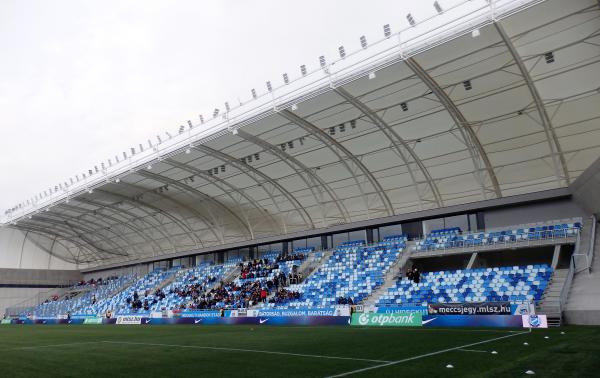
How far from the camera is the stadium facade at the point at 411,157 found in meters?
21.0

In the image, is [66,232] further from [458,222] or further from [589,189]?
[589,189]

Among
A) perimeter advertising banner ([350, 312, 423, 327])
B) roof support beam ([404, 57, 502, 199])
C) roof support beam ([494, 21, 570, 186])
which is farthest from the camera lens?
roof support beam ([404, 57, 502, 199])

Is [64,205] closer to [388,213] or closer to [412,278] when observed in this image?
[388,213]

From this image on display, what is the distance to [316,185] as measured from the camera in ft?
125

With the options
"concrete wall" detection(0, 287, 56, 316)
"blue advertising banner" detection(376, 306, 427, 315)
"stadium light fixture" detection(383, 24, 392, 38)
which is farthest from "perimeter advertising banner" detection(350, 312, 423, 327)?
"concrete wall" detection(0, 287, 56, 316)

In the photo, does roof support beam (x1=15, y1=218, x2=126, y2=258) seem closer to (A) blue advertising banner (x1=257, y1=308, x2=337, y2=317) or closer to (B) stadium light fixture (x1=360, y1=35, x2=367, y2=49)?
(A) blue advertising banner (x1=257, y1=308, x2=337, y2=317)

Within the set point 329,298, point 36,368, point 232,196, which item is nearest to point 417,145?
point 329,298

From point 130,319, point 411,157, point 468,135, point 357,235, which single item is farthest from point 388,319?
point 130,319

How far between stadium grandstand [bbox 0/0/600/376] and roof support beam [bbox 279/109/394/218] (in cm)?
14

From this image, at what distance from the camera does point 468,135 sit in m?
28.3

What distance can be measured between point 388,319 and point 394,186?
569 inches

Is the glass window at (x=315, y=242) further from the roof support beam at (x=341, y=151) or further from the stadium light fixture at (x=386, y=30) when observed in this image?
the stadium light fixture at (x=386, y=30)

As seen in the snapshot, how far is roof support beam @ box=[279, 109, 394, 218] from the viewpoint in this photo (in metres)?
28.0

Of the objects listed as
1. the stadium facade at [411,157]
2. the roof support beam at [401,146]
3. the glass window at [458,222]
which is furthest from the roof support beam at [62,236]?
the glass window at [458,222]
